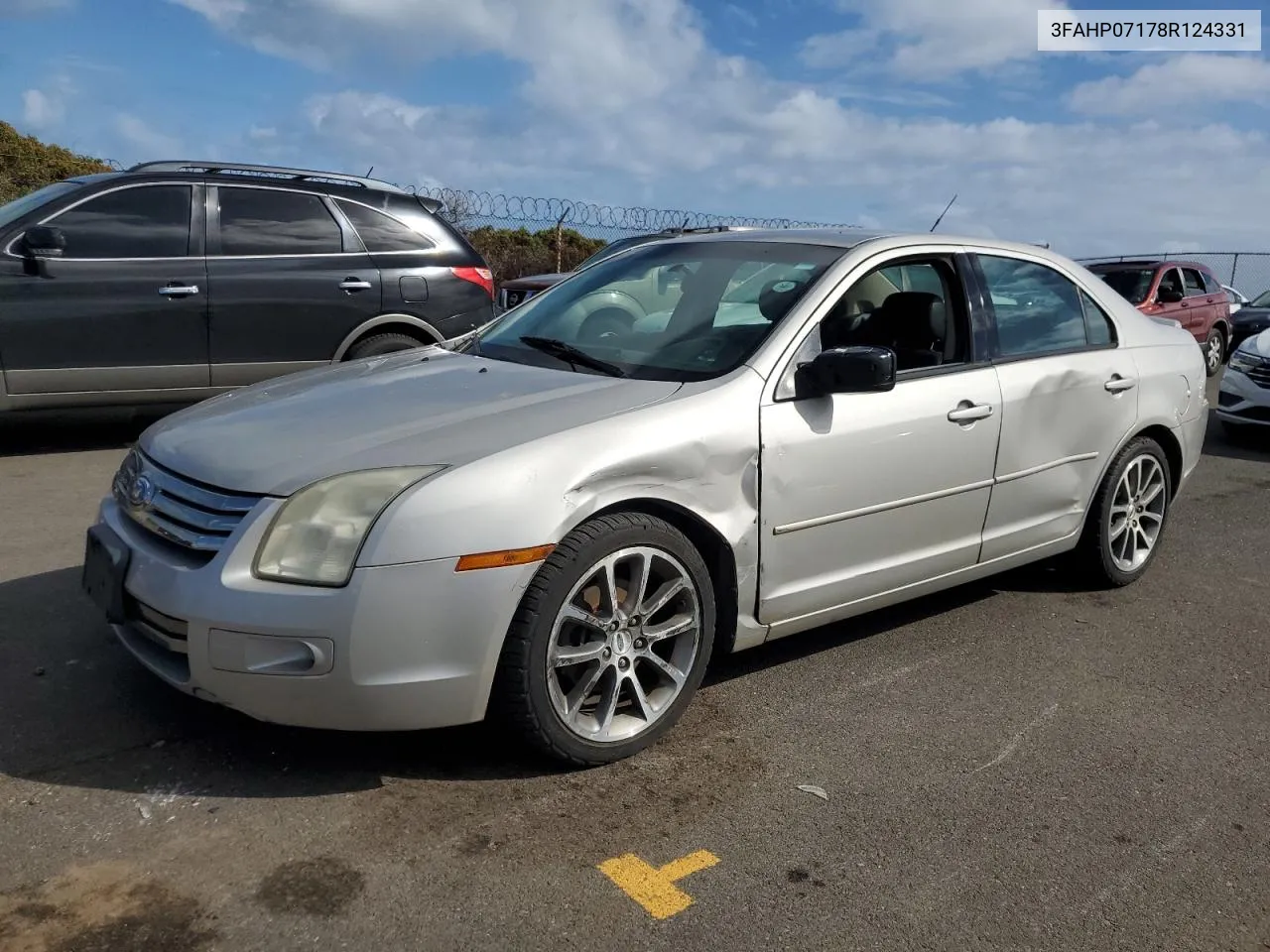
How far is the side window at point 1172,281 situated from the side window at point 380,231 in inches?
405

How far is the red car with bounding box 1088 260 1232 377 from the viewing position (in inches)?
548

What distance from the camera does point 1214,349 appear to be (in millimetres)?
15273

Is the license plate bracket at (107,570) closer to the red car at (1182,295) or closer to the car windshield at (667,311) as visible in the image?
the car windshield at (667,311)

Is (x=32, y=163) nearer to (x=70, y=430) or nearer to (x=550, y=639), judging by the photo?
(x=70, y=430)

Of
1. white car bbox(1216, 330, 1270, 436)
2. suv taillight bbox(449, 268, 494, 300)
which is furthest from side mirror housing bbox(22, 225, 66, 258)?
white car bbox(1216, 330, 1270, 436)

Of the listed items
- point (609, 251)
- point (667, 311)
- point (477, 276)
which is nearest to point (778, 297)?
point (667, 311)

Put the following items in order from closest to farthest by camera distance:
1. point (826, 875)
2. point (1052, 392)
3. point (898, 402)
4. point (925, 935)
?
point (925, 935)
point (826, 875)
point (898, 402)
point (1052, 392)

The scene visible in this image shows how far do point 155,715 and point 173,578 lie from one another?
70cm

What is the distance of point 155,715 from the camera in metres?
3.44

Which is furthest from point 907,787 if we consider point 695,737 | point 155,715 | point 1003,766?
point 155,715

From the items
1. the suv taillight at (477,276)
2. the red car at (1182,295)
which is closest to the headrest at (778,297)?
the suv taillight at (477,276)

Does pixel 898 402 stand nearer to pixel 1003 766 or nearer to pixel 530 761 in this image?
pixel 1003 766

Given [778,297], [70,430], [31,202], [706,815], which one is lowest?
[706,815]

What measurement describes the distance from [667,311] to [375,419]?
1.30 m
